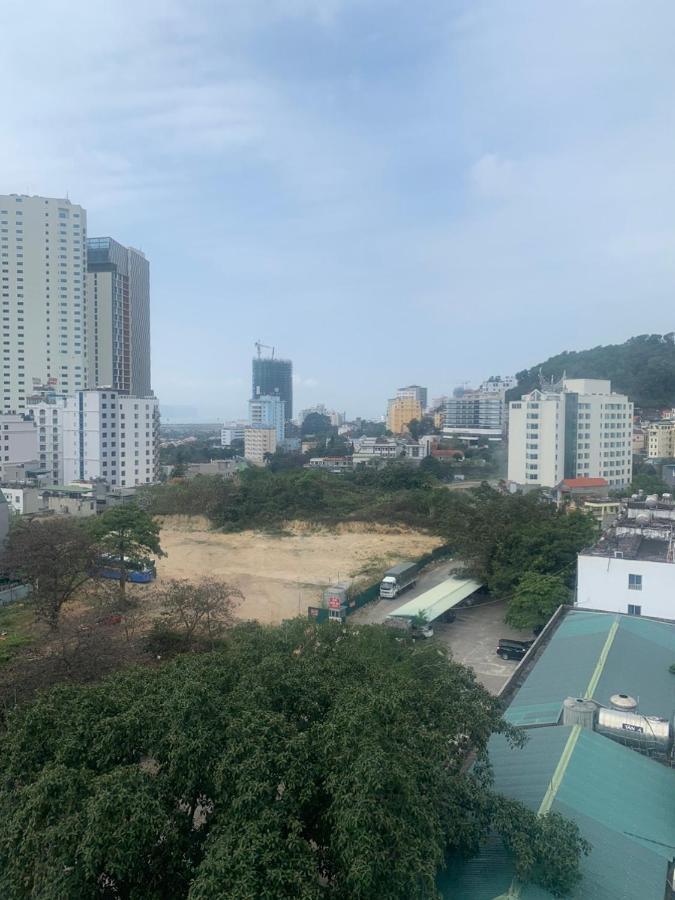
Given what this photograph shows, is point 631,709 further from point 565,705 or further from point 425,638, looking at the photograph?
point 425,638

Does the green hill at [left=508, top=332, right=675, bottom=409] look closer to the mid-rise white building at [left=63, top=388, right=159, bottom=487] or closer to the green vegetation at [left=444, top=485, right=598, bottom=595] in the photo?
the mid-rise white building at [left=63, top=388, right=159, bottom=487]

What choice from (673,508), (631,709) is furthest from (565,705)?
(673,508)

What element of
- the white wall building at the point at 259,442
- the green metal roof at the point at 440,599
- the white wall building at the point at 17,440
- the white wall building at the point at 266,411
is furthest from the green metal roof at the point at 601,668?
the white wall building at the point at 266,411

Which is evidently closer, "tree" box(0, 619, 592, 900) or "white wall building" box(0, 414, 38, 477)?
"tree" box(0, 619, 592, 900)

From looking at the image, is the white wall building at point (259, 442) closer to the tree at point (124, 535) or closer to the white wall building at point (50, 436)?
the white wall building at point (50, 436)

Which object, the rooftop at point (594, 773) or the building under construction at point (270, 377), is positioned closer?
the rooftop at point (594, 773)

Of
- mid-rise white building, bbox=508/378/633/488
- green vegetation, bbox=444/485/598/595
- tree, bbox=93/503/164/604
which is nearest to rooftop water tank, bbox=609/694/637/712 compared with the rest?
green vegetation, bbox=444/485/598/595
